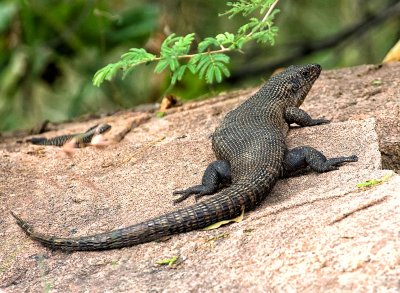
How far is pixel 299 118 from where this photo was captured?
7.77m

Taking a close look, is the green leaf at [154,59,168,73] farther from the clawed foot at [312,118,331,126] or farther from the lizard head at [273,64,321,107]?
the lizard head at [273,64,321,107]

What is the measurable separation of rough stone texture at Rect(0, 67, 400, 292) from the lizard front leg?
3.7 inches

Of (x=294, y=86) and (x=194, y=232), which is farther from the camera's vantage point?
(x=294, y=86)

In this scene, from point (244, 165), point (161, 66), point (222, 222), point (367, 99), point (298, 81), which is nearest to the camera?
point (222, 222)

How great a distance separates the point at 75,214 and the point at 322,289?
2.60 metres

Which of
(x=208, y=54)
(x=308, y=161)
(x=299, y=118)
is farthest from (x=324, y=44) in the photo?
(x=308, y=161)

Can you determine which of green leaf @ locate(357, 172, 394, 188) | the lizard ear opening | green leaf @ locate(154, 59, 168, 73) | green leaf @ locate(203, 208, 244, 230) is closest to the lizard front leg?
the lizard ear opening

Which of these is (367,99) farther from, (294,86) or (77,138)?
(77,138)

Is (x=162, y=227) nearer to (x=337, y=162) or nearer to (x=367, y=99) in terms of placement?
(x=337, y=162)

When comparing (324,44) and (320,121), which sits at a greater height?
(324,44)

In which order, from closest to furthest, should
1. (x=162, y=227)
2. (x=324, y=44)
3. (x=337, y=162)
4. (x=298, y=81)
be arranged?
(x=162, y=227) → (x=337, y=162) → (x=298, y=81) → (x=324, y=44)

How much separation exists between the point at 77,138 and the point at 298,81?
2402 mm

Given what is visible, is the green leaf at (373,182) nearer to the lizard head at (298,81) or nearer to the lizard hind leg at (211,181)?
the lizard hind leg at (211,181)

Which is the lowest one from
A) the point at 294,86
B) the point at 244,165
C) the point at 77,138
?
the point at 244,165
